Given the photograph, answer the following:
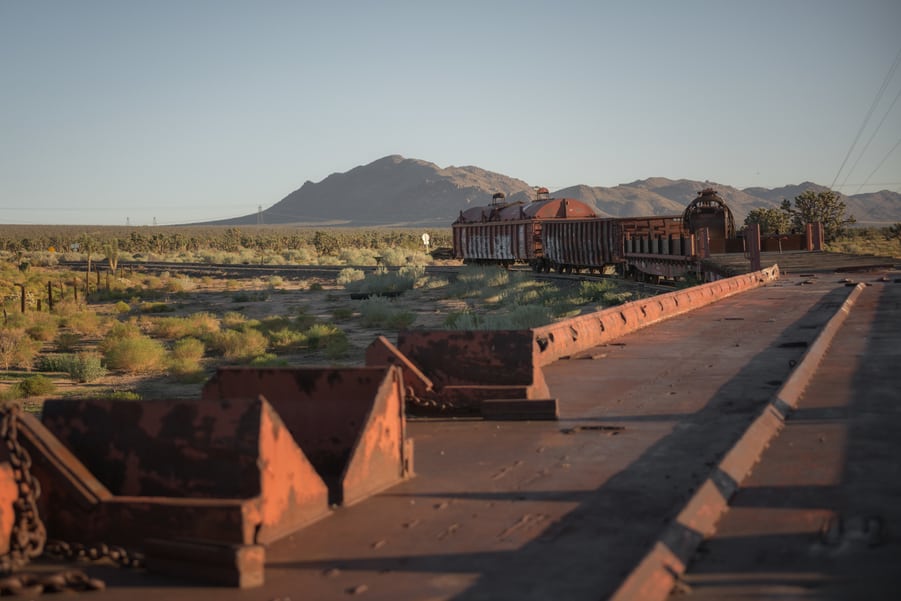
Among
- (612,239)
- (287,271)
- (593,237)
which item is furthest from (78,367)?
(287,271)

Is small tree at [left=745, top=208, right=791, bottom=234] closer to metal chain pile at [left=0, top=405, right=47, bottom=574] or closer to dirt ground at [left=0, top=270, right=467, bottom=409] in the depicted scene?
dirt ground at [left=0, top=270, right=467, bottom=409]

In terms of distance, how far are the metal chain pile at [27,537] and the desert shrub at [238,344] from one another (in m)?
18.4

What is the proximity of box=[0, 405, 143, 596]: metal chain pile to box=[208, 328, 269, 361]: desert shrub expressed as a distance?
18.4 metres

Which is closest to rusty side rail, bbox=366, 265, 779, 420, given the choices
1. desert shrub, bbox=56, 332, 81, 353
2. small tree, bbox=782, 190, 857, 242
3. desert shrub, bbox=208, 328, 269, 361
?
desert shrub, bbox=208, 328, 269, 361

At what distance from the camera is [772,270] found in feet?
87.6

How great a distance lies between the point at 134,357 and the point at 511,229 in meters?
28.4

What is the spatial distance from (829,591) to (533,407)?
154 inches

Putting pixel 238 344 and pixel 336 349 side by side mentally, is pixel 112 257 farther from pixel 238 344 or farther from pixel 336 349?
pixel 336 349

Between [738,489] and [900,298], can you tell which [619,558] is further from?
[900,298]

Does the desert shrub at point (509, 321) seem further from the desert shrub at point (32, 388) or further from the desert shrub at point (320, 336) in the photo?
the desert shrub at point (32, 388)

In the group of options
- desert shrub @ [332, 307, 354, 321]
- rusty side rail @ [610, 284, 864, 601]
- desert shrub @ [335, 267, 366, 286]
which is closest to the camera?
rusty side rail @ [610, 284, 864, 601]

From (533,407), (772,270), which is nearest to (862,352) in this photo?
(533,407)

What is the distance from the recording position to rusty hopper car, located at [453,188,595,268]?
4578 centimetres

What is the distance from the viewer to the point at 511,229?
4744cm
